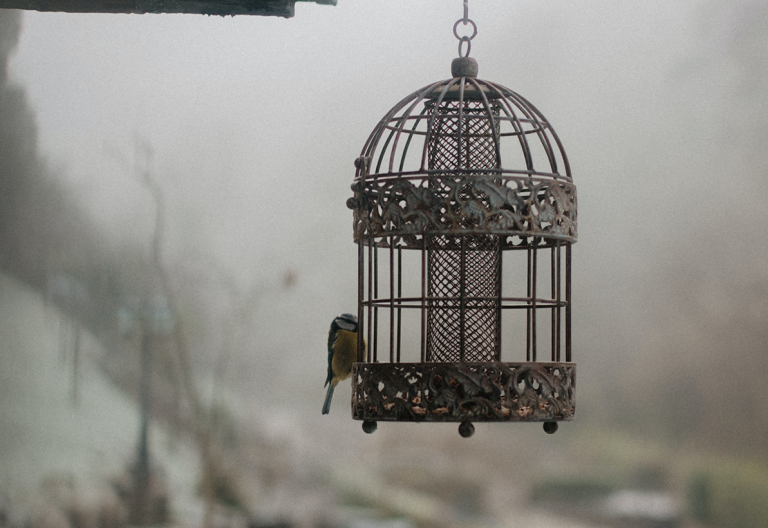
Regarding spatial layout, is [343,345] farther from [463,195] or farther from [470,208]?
[470,208]

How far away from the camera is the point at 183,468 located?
17.2 feet

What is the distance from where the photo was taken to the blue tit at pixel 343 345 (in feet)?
9.68

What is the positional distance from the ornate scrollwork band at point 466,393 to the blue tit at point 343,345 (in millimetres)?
607

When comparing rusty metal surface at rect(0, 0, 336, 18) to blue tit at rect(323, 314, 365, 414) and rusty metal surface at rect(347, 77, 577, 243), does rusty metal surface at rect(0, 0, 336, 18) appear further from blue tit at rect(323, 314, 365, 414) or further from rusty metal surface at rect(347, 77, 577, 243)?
blue tit at rect(323, 314, 365, 414)

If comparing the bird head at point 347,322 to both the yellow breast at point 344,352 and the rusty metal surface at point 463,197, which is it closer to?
the yellow breast at point 344,352

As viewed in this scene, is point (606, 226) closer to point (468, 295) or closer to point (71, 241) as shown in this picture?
point (468, 295)

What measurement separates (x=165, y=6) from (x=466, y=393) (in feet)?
4.42

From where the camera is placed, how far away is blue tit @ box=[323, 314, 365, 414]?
116 inches

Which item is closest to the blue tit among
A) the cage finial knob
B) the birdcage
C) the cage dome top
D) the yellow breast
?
the yellow breast

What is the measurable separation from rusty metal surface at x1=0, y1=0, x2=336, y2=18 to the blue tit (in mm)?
1064

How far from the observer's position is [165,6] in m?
2.35

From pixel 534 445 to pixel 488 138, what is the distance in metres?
2.97

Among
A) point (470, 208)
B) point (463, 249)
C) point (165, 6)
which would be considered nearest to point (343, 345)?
point (463, 249)

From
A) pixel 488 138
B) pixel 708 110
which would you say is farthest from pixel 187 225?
pixel 708 110
